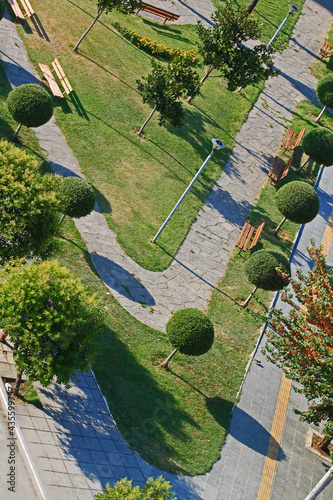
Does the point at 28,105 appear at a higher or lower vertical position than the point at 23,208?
higher

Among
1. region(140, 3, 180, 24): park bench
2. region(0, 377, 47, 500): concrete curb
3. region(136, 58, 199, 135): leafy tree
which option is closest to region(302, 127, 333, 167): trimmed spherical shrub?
region(136, 58, 199, 135): leafy tree

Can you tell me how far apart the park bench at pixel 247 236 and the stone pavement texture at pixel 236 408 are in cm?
32

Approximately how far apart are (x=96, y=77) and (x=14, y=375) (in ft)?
44.3

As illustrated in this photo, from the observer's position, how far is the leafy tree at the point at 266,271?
1487 centimetres

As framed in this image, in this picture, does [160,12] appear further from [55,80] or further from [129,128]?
[129,128]

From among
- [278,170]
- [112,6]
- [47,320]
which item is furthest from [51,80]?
[47,320]

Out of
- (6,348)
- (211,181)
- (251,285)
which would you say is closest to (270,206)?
(211,181)

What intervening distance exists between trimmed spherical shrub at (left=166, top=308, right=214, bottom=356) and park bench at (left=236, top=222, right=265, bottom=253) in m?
5.58

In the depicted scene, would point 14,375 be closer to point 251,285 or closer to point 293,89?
point 251,285

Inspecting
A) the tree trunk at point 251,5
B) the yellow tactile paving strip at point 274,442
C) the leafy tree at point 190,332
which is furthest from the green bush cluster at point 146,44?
the yellow tactile paving strip at point 274,442

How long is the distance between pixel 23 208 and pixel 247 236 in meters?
8.80

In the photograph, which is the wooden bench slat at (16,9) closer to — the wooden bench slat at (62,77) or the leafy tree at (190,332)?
the wooden bench slat at (62,77)

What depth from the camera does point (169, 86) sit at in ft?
60.8

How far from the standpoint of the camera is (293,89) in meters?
26.1
